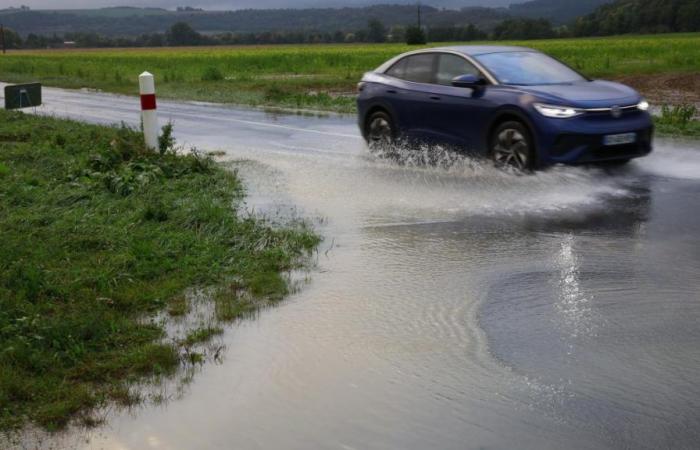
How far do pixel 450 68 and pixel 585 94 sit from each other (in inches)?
80.4

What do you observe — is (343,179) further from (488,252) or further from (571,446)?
(571,446)

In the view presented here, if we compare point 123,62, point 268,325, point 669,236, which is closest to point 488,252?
point 669,236

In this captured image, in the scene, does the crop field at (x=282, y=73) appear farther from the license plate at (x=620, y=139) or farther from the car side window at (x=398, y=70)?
the license plate at (x=620, y=139)

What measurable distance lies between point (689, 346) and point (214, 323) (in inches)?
112

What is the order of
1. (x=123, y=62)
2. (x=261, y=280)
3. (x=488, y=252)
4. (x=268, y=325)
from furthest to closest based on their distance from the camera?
(x=123, y=62) → (x=488, y=252) → (x=261, y=280) → (x=268, y=325)

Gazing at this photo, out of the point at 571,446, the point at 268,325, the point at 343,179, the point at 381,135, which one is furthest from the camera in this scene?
the point at 381,135

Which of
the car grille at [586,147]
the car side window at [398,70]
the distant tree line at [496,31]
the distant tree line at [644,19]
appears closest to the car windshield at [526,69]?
the car grille at [586,147]

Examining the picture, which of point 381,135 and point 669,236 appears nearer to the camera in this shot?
point 669,236

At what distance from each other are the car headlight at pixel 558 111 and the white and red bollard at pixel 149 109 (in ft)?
16.0

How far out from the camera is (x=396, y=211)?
9258 mm

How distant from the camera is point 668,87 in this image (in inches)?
999

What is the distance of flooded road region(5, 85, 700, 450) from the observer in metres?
4.24

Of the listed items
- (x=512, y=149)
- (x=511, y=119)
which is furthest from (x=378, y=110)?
(x=512, y=149)

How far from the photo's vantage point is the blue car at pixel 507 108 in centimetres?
1055
